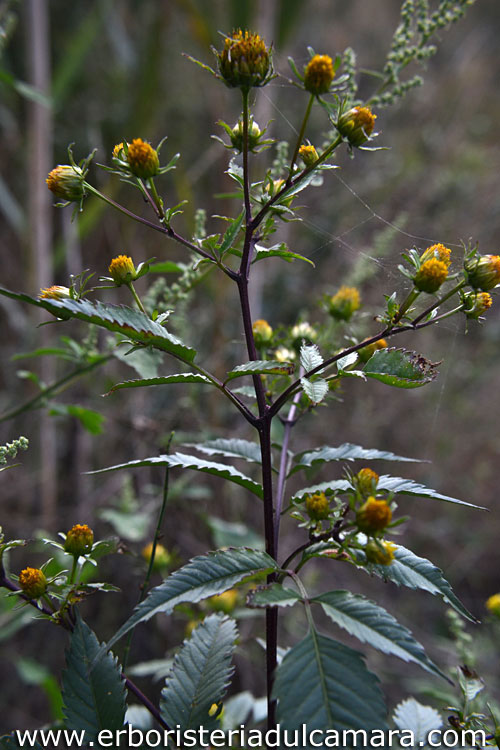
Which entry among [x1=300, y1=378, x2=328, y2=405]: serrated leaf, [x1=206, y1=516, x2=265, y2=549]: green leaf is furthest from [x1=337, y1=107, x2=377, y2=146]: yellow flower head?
[x1=206, y1=516, x2=265, y2=549]: green leaf

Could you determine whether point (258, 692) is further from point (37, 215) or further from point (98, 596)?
point (37, 215)

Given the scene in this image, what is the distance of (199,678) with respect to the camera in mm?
538

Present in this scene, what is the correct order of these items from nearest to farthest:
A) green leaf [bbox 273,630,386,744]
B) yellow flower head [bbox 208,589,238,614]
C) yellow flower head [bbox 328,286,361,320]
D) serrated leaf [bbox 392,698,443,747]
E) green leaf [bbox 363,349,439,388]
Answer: green leaf [bbox 273,630,386,744], green leaf [bbox 363,349,439,388], serrated leaf [bbox 392,698,443,747], yellow flower head [bbox 328,286,361,320], yellow flower head [bbox 208,589,238,614]

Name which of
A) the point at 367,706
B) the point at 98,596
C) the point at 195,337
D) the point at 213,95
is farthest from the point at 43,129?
the point at 367,706

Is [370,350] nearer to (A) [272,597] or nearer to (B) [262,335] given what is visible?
(B) [262,335]

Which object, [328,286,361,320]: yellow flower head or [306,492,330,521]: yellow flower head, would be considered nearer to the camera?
[306,492,330,521]: yellow flower head

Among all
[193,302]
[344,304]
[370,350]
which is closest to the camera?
[370,350]

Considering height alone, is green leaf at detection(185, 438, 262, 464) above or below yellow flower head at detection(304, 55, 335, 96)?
below

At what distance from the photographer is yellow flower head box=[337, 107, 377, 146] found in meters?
0.50

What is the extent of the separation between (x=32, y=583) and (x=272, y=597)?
241mm

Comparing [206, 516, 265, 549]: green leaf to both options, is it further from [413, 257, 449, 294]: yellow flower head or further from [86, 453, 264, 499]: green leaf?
[413, 257, 449, 294]: yellow flower head

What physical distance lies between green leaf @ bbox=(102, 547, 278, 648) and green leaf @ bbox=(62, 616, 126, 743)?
0.10m

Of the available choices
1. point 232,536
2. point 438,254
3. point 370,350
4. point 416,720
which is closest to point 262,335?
point 370,350

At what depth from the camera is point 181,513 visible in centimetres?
156
